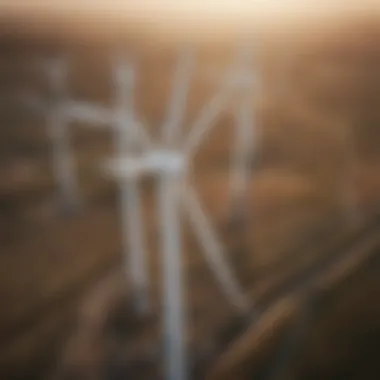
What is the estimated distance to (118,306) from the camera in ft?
2.86

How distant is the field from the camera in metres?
0.84

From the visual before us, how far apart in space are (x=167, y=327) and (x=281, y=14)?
41cm

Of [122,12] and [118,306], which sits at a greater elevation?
[122,12]

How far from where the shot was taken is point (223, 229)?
86cm

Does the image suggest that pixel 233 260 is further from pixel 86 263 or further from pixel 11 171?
pixel 11 171

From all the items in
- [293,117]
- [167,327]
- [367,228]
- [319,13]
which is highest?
[319,13]

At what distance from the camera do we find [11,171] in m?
0.86

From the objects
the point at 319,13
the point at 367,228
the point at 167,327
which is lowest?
the point at 167,327

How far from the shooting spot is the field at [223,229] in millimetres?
837

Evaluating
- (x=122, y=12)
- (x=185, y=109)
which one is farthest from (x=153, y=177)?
(x=122, y=12)

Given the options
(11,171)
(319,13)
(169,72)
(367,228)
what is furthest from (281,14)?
(11,171)

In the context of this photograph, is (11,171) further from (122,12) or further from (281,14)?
(281,14)

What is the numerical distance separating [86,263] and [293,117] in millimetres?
315

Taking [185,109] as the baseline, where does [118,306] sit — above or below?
below
